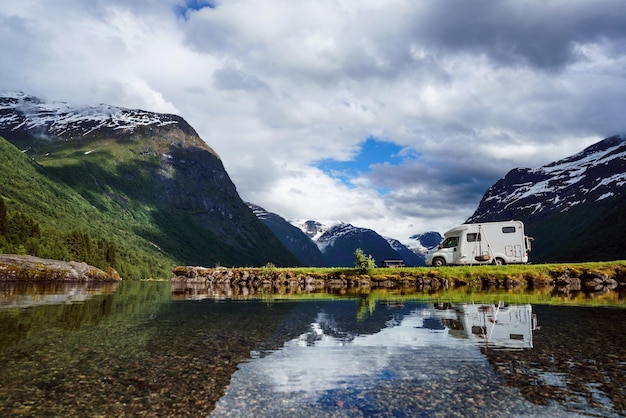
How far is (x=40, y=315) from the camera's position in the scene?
22.4m

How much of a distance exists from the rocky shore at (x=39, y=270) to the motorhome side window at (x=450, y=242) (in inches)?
2943

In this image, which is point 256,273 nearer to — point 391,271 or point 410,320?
point 391,271

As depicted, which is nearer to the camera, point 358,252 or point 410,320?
point 410,320

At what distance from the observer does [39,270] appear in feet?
272

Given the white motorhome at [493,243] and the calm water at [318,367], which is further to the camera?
the white motorhome at [493,243]

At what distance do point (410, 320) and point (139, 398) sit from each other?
14005 mm

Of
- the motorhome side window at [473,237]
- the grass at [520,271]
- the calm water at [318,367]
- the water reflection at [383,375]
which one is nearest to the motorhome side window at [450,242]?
the motorhome side window at [473,237]

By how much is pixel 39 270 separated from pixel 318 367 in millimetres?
89794

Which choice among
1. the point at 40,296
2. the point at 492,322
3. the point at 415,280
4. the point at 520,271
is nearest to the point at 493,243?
the point at 520,271

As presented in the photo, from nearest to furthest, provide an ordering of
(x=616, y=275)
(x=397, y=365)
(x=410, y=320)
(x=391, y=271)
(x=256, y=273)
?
(x=397, y=365), (x=410, y=320), (x=616, y=275), (x=391, y=271), (x=256, y=273)

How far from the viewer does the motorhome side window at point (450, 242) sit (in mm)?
50625

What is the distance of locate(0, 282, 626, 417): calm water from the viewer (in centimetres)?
849

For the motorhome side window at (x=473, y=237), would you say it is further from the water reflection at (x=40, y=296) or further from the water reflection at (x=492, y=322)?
the water reflection at (x=40, y=296)

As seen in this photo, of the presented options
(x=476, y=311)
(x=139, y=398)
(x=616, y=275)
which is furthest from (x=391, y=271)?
(x=139, y=398)
